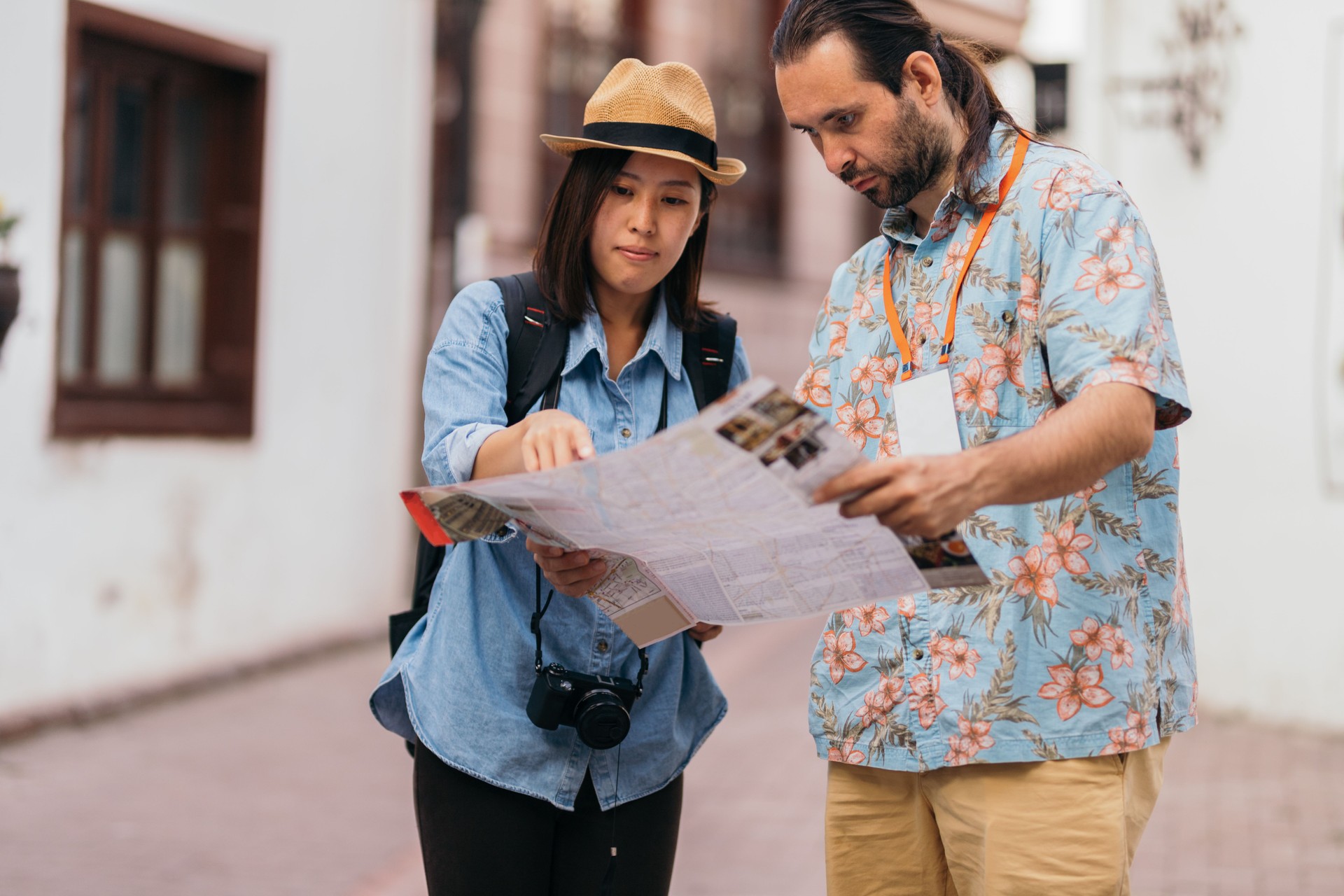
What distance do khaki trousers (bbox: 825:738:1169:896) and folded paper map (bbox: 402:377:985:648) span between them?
370 millimetres

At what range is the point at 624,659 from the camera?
2555 mm

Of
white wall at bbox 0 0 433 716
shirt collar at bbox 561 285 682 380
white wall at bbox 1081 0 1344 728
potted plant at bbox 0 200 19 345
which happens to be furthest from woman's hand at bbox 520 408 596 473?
white wall at bbox 1081 0 1344 728

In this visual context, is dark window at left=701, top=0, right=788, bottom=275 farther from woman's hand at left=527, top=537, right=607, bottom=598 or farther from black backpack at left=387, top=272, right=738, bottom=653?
woman's hand at left=527, top=537, right=607, bottom=598

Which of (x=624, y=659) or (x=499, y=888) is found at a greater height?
(x=624, y=659)

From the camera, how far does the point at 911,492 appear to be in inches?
68.7

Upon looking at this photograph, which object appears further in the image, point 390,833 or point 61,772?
point 61,772

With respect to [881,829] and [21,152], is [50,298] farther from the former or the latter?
[881,829]

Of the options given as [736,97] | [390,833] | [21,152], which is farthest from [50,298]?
[736,97]

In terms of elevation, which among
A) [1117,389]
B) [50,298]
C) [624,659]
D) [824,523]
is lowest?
[624,659]

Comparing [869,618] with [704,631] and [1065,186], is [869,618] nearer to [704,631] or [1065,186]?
[704,631]

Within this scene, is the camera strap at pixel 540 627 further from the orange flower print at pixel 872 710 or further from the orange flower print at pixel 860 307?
the orange flower print at pixel 860 307

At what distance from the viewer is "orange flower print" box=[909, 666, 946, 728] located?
2199 millimetres

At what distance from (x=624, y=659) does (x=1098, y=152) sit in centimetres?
622

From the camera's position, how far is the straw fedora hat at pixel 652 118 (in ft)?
8.18
